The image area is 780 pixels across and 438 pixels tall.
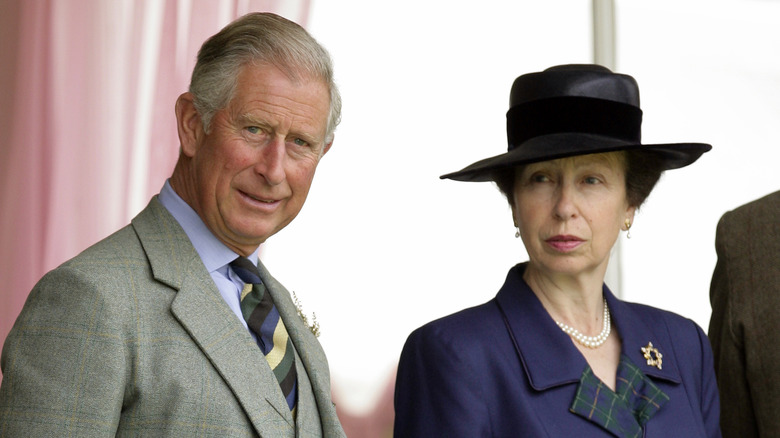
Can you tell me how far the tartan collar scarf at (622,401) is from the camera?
7.68 ft

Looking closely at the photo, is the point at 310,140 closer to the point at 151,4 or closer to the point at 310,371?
the point at 310,371

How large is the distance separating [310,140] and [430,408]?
71 cm

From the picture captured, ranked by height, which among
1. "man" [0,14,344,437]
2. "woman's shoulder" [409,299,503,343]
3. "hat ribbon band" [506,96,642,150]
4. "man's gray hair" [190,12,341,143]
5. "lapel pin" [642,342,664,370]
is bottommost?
"lapel pin" [642,342,664,370]

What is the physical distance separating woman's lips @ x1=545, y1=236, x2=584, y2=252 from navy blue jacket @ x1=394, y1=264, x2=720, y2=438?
168 mm

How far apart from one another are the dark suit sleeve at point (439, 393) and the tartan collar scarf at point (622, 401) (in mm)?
265

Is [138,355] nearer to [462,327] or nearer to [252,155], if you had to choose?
[252,155]

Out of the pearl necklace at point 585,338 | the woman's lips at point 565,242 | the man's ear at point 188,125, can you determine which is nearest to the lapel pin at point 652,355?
the pearl necklace at point 585,338

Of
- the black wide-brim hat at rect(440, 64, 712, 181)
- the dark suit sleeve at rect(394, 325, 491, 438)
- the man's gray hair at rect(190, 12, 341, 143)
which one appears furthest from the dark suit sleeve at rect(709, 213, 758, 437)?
the man's gray hair at rect(190, 12, 341, 143)

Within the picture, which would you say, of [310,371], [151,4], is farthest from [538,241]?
[151,4]

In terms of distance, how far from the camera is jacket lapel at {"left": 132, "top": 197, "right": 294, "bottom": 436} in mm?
1842

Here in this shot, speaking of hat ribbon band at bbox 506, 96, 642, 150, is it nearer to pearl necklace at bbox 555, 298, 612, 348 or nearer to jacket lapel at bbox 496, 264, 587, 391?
jacket lapel at bbox 496, 264, 587, 391

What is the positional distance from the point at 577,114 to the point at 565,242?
1.12 feet

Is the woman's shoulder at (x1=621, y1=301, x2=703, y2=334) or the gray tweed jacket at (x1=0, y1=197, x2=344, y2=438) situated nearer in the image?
the gray tweed jacket at (x1=0, y1=197, x2=344, y2=438)

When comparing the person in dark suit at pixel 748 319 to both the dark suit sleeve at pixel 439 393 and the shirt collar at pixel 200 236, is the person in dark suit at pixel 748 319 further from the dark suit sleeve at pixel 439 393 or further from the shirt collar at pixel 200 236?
the shirt collar at pixel 200 236
